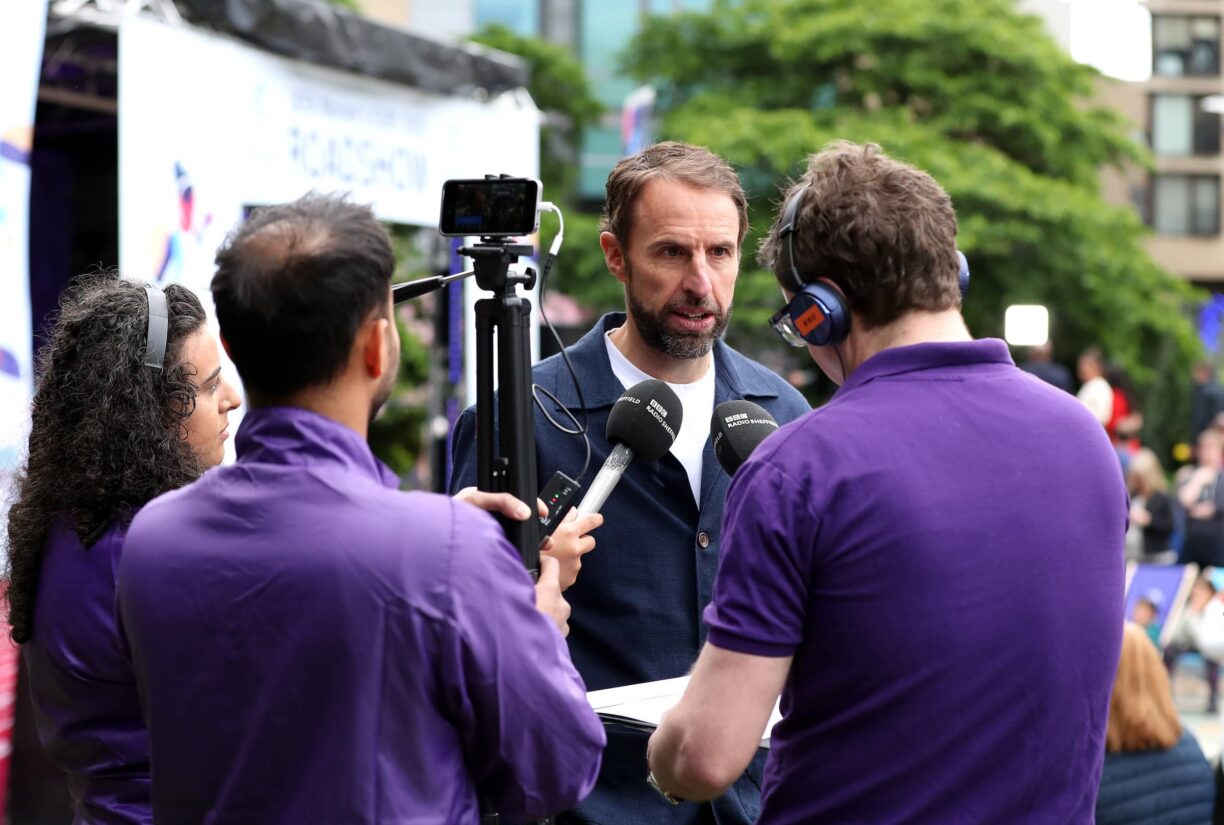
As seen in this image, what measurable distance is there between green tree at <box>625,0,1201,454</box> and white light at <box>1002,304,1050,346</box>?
4.06ft

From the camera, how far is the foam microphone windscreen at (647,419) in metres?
2.82

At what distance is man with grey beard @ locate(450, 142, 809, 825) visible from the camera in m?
2.94

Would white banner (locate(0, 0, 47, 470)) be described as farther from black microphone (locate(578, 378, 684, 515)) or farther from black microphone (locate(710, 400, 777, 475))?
black microphone (locate(710, 400, 777, 475))

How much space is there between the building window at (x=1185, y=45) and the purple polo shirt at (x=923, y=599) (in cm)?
4488

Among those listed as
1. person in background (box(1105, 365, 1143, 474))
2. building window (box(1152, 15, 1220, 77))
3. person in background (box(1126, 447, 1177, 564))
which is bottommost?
person in background (box(1126, 447, 1177, 564))

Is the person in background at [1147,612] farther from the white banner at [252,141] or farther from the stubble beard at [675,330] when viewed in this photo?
the stubble beard at [675,330]

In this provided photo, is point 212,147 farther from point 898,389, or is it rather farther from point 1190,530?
point 1190,530

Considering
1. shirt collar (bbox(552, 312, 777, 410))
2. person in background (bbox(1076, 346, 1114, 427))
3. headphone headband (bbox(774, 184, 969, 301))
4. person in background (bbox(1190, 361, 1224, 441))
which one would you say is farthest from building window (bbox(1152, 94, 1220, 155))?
headphone headband (bbox(774, 184, 969, 301))

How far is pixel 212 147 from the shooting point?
6.67 metres

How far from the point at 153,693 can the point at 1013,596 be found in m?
1.18

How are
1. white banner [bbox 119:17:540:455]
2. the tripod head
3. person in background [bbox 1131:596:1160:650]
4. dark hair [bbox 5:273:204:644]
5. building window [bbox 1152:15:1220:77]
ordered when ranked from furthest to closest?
building window [bbox 1152:15:1220:77], person in background [bbox 1131:596:1160:650], white banner [bbox 119:17:540:455], dark hair [bbox 5:273:204:644], the tripod head

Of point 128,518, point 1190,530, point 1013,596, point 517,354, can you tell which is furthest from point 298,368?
point 1190,530

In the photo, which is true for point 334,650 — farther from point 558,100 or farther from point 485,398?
point 558,100

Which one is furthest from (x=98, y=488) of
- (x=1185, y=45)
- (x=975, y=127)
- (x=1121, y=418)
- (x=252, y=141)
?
(x=1185, y=45)
